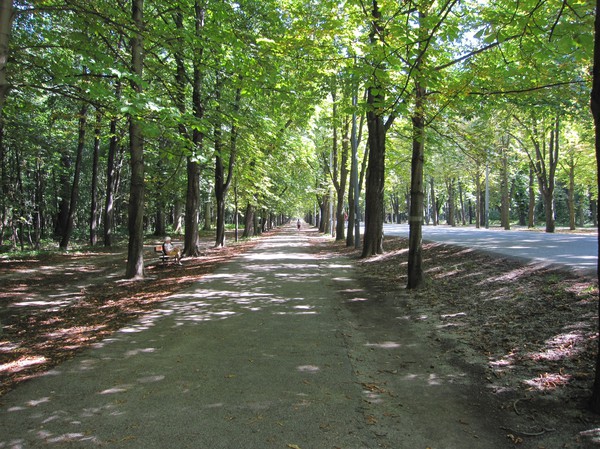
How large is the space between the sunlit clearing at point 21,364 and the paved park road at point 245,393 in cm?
41

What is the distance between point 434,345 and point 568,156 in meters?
31.4

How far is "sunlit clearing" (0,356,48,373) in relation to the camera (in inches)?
174

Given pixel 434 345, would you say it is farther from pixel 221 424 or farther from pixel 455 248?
pixel 455 248

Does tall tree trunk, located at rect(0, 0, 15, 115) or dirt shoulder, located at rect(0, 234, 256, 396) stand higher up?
tall tree trunk, located at rect(0, 0, 15, 115)

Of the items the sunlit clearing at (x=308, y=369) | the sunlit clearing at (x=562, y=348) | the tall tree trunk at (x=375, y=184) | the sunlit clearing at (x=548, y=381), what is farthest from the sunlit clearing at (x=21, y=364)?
the tall tree trunk at (x=375, y=184)

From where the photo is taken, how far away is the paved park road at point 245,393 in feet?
10.1

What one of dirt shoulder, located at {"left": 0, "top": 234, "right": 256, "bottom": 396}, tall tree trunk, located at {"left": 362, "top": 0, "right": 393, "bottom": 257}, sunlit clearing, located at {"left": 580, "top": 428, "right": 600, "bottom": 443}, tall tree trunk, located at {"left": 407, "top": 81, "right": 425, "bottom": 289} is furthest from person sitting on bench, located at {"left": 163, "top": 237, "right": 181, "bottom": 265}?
sunlit clearing, located at {"left": 580, "top": 428, "right": 600, "bottom": 443}

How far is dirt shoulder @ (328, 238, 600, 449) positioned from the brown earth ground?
0.5 inches

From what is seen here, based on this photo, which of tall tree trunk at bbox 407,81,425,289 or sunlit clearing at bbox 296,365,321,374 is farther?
tall tree trunk at bbox 407,81,425,289

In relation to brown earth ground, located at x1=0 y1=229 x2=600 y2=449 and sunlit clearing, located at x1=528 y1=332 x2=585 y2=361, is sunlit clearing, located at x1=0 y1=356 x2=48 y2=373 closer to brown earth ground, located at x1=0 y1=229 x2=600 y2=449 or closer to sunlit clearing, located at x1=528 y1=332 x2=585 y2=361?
brown earth ground, located at x1=0 y1=229 x2=600 y2=449

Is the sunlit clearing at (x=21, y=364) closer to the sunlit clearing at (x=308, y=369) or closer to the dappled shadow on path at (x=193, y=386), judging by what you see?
the dappled shadow on path at (x=193, y=386)

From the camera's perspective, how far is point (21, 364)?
4.61 meters

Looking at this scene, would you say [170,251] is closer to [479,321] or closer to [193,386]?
[193,386]

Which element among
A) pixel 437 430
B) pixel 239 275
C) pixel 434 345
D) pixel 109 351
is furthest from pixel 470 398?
pixel 239 275
